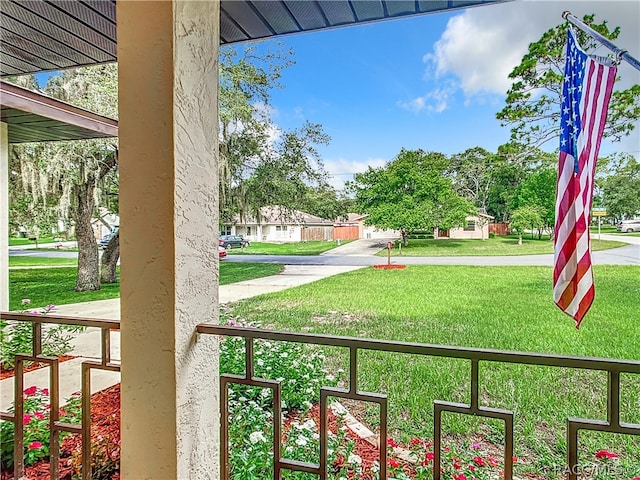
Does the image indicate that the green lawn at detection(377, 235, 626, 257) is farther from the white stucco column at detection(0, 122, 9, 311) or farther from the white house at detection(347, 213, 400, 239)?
the white stucco column at detection(0, 122, 9, 311)

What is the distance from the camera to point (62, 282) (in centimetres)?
567

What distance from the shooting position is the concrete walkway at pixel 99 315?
2195mm

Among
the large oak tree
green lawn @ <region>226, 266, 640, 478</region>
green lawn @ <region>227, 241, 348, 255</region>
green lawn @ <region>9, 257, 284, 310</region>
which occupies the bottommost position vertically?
green lawn @ <region>226, 266, 640, 478</region>

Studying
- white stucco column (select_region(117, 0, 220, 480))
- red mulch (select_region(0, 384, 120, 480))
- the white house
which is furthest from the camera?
the white house

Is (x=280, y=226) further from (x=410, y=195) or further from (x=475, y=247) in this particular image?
(x=475, y=247)

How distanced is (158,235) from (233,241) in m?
5.07

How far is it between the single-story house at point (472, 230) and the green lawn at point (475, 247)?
91 millimetres

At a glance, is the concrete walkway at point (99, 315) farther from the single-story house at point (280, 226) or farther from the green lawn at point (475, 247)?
the green lawn at point (475, 247)

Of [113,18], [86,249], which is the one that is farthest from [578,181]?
[86,249]

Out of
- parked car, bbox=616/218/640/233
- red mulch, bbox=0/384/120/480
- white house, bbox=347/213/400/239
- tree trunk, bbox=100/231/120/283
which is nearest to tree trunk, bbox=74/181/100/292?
tree trunk, bbox=100/231/120/283

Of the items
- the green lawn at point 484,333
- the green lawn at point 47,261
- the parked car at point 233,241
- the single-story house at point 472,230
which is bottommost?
the green lawn at point 484,333

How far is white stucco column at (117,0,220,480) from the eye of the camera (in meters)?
0.73

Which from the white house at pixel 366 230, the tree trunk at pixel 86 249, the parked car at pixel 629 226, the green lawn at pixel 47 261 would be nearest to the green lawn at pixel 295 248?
the white house at pixel 366 230

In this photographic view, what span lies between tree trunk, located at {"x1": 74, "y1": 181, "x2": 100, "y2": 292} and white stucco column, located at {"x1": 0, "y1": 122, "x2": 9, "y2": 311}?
318 centimetres
